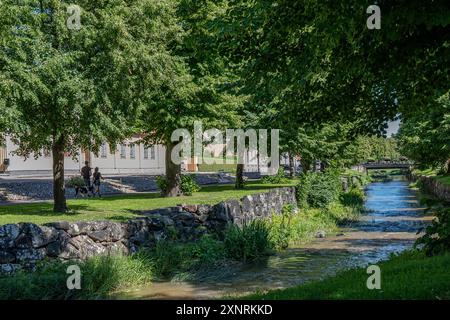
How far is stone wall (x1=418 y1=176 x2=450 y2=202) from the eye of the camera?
113ft

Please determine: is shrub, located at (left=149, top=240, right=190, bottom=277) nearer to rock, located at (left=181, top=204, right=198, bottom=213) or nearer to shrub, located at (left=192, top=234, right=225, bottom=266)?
shrub, located at (left=192, top=234, right=225, bottom=266)

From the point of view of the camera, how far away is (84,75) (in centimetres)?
1703

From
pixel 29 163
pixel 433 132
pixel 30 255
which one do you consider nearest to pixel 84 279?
pixel 30 255

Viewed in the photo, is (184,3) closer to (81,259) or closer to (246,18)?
(246,18)

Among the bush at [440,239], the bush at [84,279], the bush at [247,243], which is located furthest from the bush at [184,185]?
the bush at [440,239]

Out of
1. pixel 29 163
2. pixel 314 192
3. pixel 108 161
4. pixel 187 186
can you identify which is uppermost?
pixel 108 161

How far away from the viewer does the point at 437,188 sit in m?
40.5

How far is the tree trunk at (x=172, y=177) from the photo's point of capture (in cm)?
2584

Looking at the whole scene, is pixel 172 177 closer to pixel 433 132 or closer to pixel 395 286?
pixel 433 132

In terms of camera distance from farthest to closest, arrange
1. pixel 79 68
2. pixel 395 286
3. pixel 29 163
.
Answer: pixel 29 163
pixel 79 68
pixel 395 286

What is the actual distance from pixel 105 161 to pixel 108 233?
37643 millimetres
